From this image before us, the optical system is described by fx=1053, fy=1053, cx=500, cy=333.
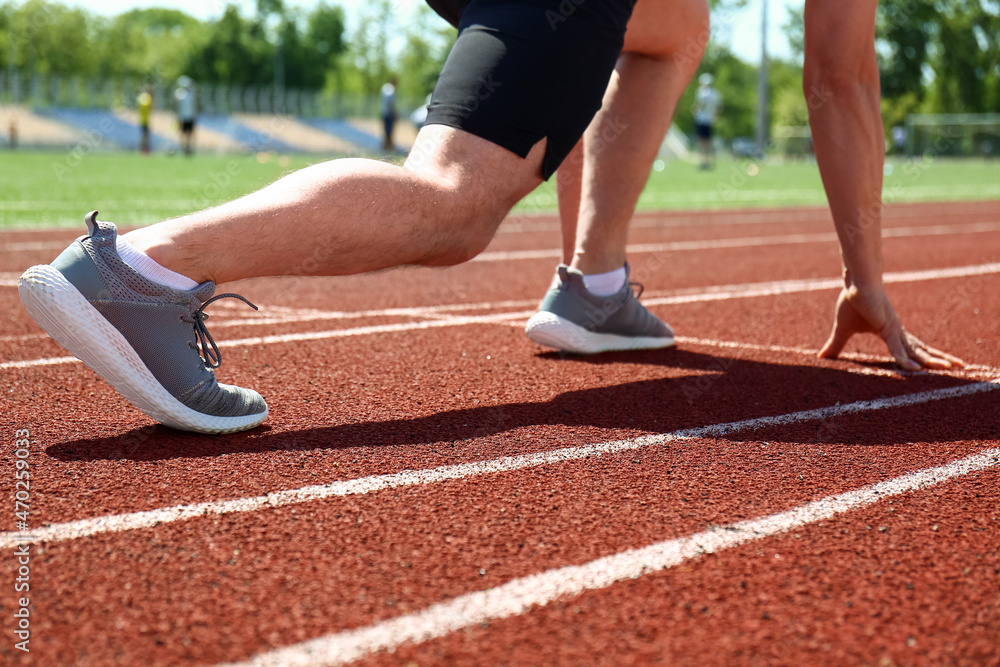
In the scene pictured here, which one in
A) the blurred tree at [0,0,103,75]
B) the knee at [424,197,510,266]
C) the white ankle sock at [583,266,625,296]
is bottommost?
the white ankle sock at [583,266,625,296]

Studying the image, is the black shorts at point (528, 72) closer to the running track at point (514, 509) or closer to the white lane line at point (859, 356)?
the running track at point (514, 509)

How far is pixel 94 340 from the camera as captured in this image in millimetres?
2166

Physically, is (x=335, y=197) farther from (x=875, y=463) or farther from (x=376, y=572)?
(x=875, y=463)

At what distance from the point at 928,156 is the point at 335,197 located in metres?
48.3

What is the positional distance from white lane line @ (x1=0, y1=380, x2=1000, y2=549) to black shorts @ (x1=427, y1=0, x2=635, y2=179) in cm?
74

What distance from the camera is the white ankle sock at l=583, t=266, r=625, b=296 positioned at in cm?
345

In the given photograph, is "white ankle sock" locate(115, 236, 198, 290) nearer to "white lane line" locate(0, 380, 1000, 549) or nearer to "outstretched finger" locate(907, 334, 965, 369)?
"white lane line" locate(0, 380, 1000, 549)

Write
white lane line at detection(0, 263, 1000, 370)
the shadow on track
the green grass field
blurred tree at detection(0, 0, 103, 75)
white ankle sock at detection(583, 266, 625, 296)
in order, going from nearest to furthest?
the shadow on track
white ankle sock at detection(583, 266, 625, 296)
white lane line at detection(0, 263, 1000, 370)
the green grass field
blurred tree at detection(0, 0, 103, 75)

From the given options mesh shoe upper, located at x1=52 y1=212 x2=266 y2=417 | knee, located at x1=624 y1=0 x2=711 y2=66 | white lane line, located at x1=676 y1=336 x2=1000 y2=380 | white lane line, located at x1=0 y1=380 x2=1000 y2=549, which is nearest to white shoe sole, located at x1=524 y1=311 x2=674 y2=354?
white lane line, located at x1=676 y1=336 x2=1000 y2=380

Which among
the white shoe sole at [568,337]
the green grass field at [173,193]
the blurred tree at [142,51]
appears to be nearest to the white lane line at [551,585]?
the white shoe sole at [568,337]

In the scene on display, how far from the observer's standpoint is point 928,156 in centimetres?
4606

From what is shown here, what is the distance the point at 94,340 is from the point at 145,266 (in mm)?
183

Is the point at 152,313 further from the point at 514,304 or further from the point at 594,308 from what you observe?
the point at 514,304

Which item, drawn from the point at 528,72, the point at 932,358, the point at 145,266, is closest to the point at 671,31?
the point at 528,72
